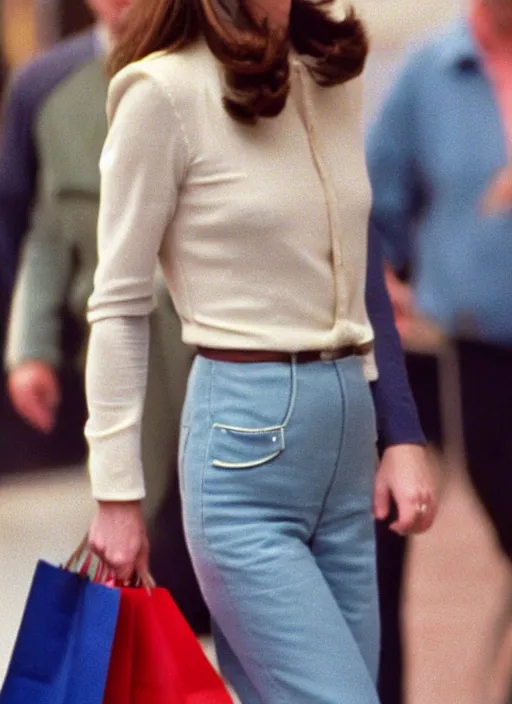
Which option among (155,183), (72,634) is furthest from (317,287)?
(72,634)

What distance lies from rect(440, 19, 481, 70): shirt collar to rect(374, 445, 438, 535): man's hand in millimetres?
731

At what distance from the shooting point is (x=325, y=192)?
1338mm

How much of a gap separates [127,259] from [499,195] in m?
0.80

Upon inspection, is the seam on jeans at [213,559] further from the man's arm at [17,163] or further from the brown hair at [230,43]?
the man's arm at [17,163]

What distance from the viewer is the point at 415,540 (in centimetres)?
240

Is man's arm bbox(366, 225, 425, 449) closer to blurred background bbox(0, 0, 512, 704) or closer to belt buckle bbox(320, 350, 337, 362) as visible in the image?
belt buckle bbox(320, 350, 337, 362)

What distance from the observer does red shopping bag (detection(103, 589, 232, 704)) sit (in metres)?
1.34

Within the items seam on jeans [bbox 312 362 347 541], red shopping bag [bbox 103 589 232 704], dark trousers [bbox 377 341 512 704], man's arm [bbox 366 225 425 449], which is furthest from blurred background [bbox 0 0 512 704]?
red shopping bag [bbox 103 589 232 704]

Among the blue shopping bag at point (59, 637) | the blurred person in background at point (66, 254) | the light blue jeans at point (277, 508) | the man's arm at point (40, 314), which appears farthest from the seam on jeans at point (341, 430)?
the man's arm at point (40, 314)

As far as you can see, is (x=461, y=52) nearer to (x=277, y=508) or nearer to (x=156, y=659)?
(x=277, y=508)

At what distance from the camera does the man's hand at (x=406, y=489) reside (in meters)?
1.41

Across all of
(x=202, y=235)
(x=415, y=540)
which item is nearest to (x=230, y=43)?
(x=202, y=235)

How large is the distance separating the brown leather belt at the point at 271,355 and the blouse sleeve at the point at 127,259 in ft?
0.23

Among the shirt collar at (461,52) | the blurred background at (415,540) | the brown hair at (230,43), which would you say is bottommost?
the blurred background at (415,540)
